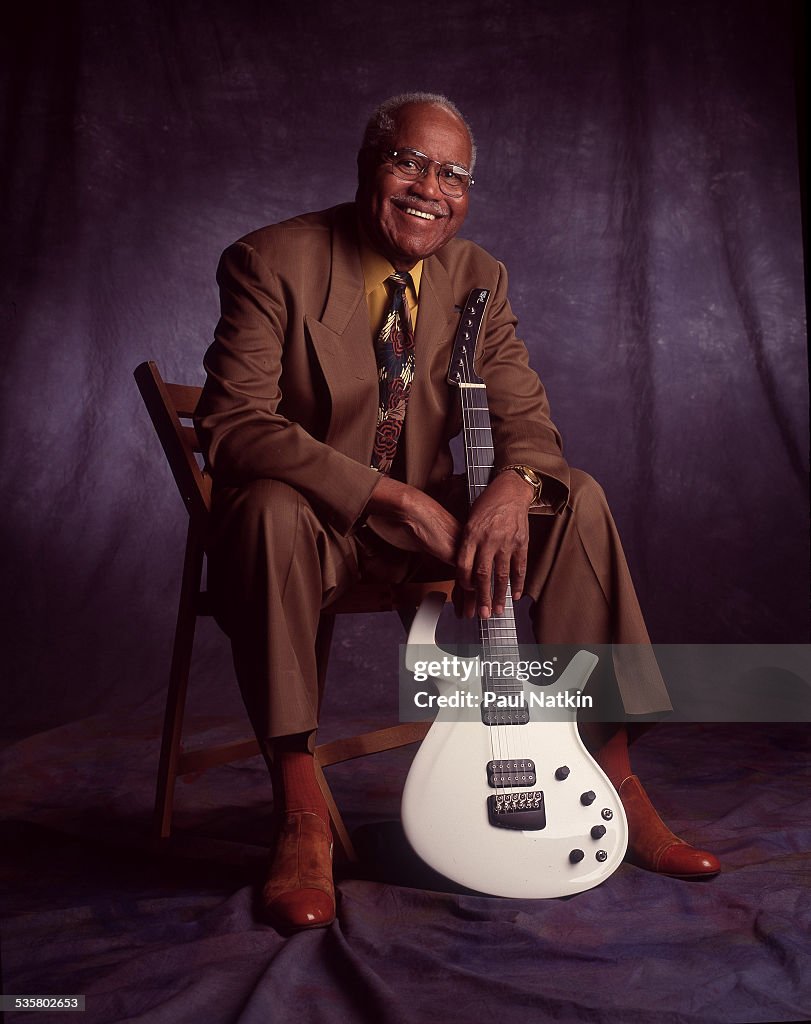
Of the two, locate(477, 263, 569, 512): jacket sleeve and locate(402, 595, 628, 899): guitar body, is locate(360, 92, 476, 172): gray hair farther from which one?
locate(402, 595, 628, 899): guitar body

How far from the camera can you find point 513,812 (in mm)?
1686

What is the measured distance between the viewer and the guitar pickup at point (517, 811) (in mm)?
1682

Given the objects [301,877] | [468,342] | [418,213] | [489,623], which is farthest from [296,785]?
[418,213]

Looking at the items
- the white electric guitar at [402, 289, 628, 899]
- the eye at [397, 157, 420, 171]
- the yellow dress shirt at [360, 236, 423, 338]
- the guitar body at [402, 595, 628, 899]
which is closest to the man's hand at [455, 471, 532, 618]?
the white electric guitar at [402, 289, 628, 899]

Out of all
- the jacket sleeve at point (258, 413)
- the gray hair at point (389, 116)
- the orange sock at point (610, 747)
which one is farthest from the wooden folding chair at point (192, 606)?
the gray hair at point (389, 116)

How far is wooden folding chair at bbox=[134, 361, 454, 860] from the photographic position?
2.04 m

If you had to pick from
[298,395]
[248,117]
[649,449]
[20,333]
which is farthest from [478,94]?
[298,395]

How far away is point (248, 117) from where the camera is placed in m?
3.73

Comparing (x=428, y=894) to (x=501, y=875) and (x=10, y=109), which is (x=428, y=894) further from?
(x=10, y=109)

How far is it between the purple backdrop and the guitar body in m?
1.88

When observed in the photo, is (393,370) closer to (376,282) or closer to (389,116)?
(376,282)

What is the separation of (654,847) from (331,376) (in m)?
1.10

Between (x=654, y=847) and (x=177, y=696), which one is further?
(x=177, y=696)

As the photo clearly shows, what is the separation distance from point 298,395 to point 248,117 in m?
2.08
